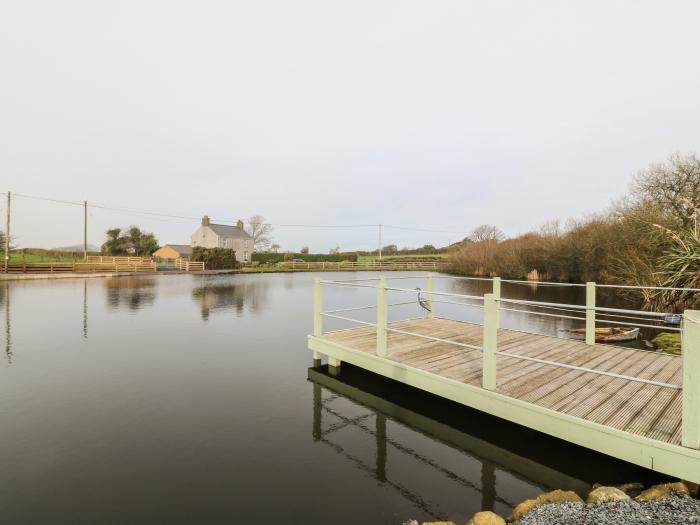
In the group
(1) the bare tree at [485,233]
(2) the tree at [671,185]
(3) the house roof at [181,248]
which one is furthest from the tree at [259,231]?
(2) the tree at [671,185]

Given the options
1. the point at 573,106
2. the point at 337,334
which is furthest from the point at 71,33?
the point at 573,106

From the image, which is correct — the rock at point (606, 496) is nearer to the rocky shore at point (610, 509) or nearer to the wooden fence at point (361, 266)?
the rocky shore at point (610, 509)

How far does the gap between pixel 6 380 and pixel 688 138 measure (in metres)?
29.6

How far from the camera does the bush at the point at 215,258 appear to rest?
131ft

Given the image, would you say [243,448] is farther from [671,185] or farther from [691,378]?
[671,185]

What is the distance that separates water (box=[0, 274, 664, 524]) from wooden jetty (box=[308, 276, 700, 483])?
614mm

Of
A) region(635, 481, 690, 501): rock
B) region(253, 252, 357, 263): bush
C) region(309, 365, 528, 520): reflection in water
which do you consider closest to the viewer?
region(635, 481, 690, 501): rock

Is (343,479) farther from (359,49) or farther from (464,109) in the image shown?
(464,109)

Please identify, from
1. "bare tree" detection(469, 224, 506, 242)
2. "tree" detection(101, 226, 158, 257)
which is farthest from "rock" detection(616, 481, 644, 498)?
"tree" detection(101, 226, 158, 257)

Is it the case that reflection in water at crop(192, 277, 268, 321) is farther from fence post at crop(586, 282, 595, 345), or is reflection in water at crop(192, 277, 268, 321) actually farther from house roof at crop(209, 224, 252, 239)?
house roof at crop(209, 224, 252, 239)

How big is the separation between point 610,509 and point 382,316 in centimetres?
341

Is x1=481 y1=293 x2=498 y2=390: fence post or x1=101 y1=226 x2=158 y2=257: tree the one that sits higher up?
x1=101 y1=226 x2=158 y2=257: tree

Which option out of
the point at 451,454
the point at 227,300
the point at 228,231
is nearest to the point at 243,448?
the point at 451,454

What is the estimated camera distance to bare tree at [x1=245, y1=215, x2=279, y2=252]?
6650cm
